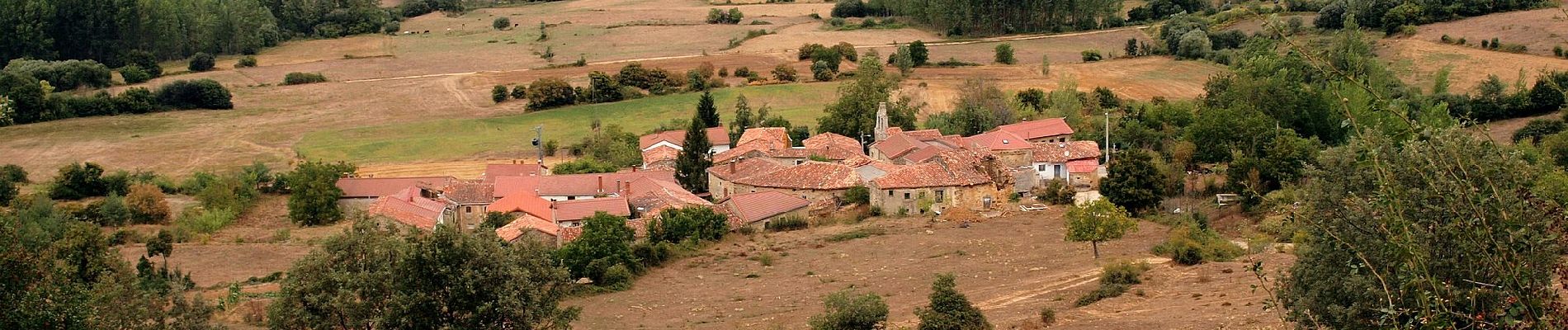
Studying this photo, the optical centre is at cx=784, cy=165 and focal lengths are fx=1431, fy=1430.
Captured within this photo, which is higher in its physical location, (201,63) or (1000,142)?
(201,63)

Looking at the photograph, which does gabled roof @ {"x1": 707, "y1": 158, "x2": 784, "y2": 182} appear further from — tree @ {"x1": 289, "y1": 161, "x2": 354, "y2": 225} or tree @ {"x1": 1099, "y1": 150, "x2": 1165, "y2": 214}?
tree @ {"x1": 289, "y1": 161, "x2": 354, "y2": 225}

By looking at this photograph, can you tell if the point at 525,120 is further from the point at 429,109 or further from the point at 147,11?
the point at 147,11

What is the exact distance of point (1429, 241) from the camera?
1243cm

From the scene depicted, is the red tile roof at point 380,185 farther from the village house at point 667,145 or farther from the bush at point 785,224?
the bush at point 785,224

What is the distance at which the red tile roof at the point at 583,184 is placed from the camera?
5225 cm

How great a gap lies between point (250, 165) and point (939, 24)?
5806 cm

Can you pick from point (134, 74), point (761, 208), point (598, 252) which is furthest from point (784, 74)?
point (598, 252)

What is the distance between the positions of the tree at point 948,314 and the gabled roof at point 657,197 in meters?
20.2

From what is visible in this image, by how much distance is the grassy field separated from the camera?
6944cm

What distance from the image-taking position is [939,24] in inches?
4321

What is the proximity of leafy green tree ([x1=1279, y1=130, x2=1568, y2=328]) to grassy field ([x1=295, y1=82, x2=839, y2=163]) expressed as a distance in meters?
52.0

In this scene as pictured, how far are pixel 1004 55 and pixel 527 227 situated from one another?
52.5m

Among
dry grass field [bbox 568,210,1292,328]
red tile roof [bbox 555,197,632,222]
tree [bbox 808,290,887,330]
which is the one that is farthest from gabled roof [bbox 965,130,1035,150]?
tree [bbox 808,290,887,330]

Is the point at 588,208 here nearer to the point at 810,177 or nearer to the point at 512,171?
the point at 810,177
